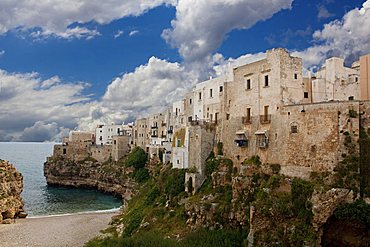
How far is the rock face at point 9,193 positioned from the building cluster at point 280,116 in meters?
21.1

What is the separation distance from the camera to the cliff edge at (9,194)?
43688 mm

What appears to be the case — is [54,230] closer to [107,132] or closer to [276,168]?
[276,168]

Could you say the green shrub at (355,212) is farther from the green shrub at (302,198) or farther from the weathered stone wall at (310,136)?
the weathered stone wall at (310,136)

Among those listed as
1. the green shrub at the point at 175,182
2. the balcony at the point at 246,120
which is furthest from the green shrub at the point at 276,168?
the green shrub at the point at 175,182

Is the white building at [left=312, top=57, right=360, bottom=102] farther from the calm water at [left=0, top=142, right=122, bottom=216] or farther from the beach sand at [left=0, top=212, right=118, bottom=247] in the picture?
the calm water at [left=0, top=142, right=122, bottom=216]

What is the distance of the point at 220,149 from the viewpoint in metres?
34.8

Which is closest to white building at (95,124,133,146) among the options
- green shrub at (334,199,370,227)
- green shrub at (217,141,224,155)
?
green shrub at (217,141,224,155)

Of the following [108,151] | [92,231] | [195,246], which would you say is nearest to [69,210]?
[92,231]

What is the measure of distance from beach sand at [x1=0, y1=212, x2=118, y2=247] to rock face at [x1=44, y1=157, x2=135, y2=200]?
17145 mm

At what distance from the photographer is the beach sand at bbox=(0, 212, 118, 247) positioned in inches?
1337

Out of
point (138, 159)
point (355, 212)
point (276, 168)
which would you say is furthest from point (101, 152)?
point (355, 212)

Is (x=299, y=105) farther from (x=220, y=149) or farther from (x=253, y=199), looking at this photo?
(x=220, y=149)

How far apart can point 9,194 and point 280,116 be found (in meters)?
35.9

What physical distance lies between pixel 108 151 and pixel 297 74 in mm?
52227
